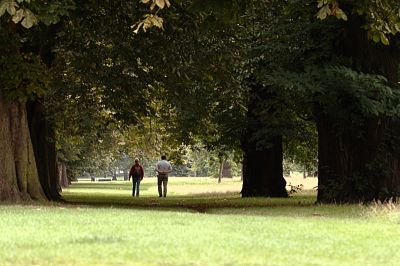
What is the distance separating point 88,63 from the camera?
Answer: 21469 mm

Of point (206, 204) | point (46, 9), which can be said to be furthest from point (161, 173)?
point (46, 9)

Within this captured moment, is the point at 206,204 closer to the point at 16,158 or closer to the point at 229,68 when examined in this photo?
the point at 229,68

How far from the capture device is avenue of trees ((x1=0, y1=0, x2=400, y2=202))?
17406 mm

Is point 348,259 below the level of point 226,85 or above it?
below

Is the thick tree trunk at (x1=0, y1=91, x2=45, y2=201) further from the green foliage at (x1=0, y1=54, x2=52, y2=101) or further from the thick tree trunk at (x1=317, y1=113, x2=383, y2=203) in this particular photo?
the thick tree trunk at (x1=317, y1=113, x2=383, y2=203)

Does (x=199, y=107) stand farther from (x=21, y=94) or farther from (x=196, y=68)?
(x=21, y=94)

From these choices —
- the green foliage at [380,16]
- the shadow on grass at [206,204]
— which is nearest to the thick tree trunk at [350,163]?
the shadow on grass at [206,204]

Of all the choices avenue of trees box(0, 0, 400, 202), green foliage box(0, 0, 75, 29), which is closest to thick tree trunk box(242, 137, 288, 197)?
avenue of trees box(0, 0, 400, 202)

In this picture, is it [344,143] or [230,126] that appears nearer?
[344,143]

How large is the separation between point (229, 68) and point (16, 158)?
7322mm

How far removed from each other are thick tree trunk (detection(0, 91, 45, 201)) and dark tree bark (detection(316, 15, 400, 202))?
8019mm

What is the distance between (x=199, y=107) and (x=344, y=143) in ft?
22.1

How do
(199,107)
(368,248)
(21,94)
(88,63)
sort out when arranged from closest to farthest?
(368,248) < (21,94) < (88,63) < (199,107)

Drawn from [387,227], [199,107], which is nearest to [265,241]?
[387,227]
